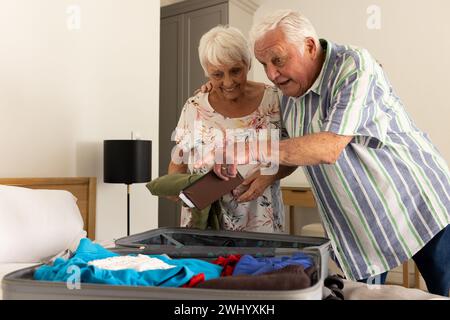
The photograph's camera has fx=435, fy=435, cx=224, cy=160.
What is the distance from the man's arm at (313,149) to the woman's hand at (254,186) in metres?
0.33

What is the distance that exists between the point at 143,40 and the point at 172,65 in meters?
1.24

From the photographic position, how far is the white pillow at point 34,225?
4.86ft

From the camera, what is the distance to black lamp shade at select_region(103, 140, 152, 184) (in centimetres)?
222

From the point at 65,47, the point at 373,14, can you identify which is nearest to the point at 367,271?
the point at 65,47

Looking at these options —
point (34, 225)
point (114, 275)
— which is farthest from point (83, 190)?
point (114, 275)

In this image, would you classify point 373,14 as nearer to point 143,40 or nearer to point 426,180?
point 143,40

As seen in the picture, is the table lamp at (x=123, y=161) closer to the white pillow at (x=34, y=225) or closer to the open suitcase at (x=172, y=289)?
the white pillow at (x=34, y=225)

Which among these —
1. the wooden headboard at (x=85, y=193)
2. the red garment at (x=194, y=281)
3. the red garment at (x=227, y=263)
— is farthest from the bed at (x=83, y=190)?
the red garment at (x=194, y=281)

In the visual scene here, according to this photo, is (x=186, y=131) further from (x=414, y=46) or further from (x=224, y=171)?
(x=414, y=46)

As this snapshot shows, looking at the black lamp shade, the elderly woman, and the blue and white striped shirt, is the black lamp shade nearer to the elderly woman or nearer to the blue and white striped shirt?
the elderly woman

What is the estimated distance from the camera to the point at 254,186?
1382 mm

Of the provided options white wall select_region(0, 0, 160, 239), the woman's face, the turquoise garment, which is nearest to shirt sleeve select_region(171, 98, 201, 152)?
the woman's face

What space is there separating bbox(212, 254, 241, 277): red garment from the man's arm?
303 mm

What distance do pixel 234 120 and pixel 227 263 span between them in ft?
2.42
